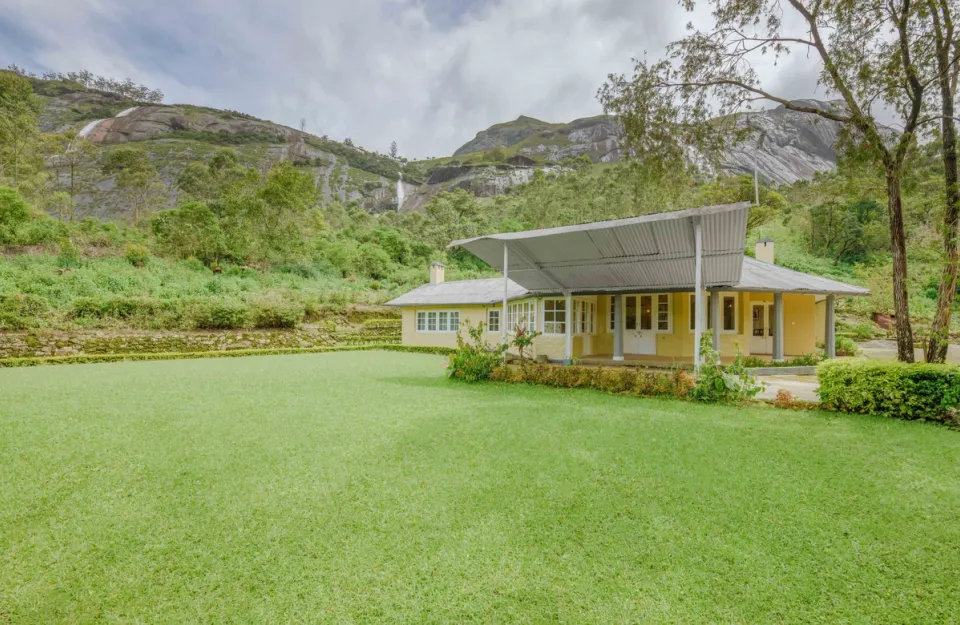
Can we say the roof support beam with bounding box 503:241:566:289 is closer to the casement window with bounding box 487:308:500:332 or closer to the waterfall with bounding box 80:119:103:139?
the casement window with bounding box 487:308:500:332

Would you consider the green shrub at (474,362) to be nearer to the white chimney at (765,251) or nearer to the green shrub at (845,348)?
the white chimney at (765,251)

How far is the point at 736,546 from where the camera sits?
108 inches

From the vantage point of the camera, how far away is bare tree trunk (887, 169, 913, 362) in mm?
6684

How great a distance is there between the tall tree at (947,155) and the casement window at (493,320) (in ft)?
41.1

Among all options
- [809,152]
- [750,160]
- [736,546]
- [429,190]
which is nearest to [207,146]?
[429,190]

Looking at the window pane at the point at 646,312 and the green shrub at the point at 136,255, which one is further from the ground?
the green shrub at the point at 136,255

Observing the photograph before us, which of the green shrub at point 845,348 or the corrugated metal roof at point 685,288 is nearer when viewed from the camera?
the corrugated metal roof at point 685,288

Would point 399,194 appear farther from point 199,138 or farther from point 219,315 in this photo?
point 219,315

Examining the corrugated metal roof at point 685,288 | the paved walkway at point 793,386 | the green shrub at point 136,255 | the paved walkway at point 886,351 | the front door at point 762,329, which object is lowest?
the paved walkway at point 793,386

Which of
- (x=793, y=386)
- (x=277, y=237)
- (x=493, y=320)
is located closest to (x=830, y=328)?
(x=793, y=386)

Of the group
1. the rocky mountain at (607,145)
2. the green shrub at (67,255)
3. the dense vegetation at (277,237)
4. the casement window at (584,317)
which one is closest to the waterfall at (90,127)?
the dense vegetation at (277,237)

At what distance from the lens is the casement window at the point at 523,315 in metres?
14.0

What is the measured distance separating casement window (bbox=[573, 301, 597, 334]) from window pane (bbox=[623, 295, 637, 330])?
1.02 meters

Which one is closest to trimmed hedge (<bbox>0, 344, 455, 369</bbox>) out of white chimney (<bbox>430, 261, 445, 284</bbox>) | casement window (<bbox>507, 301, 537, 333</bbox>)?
casement window (<bbox>507, 301, 537, 333</bbox>)
